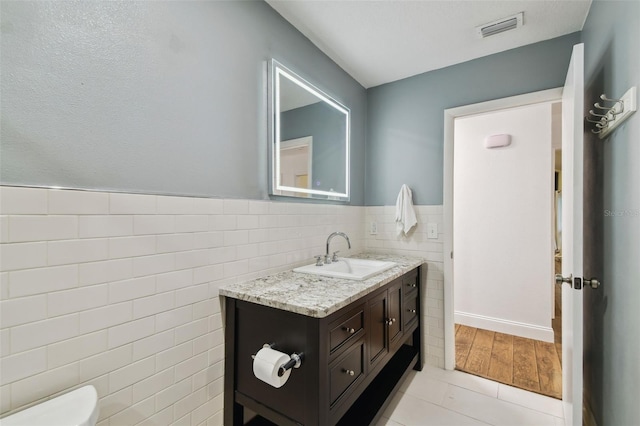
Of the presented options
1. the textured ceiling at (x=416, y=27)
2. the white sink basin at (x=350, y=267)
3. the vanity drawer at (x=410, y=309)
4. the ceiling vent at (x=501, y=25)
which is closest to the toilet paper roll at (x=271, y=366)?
the white sink basin at (x=350, y=267)

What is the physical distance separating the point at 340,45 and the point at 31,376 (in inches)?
94.9

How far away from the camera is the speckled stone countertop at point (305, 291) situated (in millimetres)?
1173

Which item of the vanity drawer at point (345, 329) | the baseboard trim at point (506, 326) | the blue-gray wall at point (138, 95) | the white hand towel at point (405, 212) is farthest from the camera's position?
the baseboard trim at point (506, 326)

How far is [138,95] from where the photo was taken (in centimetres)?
111

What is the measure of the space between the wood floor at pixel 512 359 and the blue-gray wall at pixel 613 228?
0.43m

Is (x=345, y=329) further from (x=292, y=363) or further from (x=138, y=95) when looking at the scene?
(x=138, y=95)

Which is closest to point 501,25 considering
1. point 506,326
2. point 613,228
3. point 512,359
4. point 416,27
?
point 416,27

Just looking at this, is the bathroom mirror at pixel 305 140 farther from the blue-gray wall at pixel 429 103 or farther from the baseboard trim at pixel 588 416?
the baseboard trim at pixel 588 416

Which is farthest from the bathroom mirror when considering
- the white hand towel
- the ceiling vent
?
the ceiling vent

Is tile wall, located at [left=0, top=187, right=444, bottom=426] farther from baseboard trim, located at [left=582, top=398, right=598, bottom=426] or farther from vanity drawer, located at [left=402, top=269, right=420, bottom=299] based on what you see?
baseboard trim, located at [left=582, top=398, right=598, bottom=426]

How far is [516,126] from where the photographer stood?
3.03 metres

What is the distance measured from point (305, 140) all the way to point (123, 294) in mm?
1427

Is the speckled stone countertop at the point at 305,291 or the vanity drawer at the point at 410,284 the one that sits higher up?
the speckled stone countertop at the point at 305,291

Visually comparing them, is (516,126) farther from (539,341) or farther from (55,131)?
(55,131)
